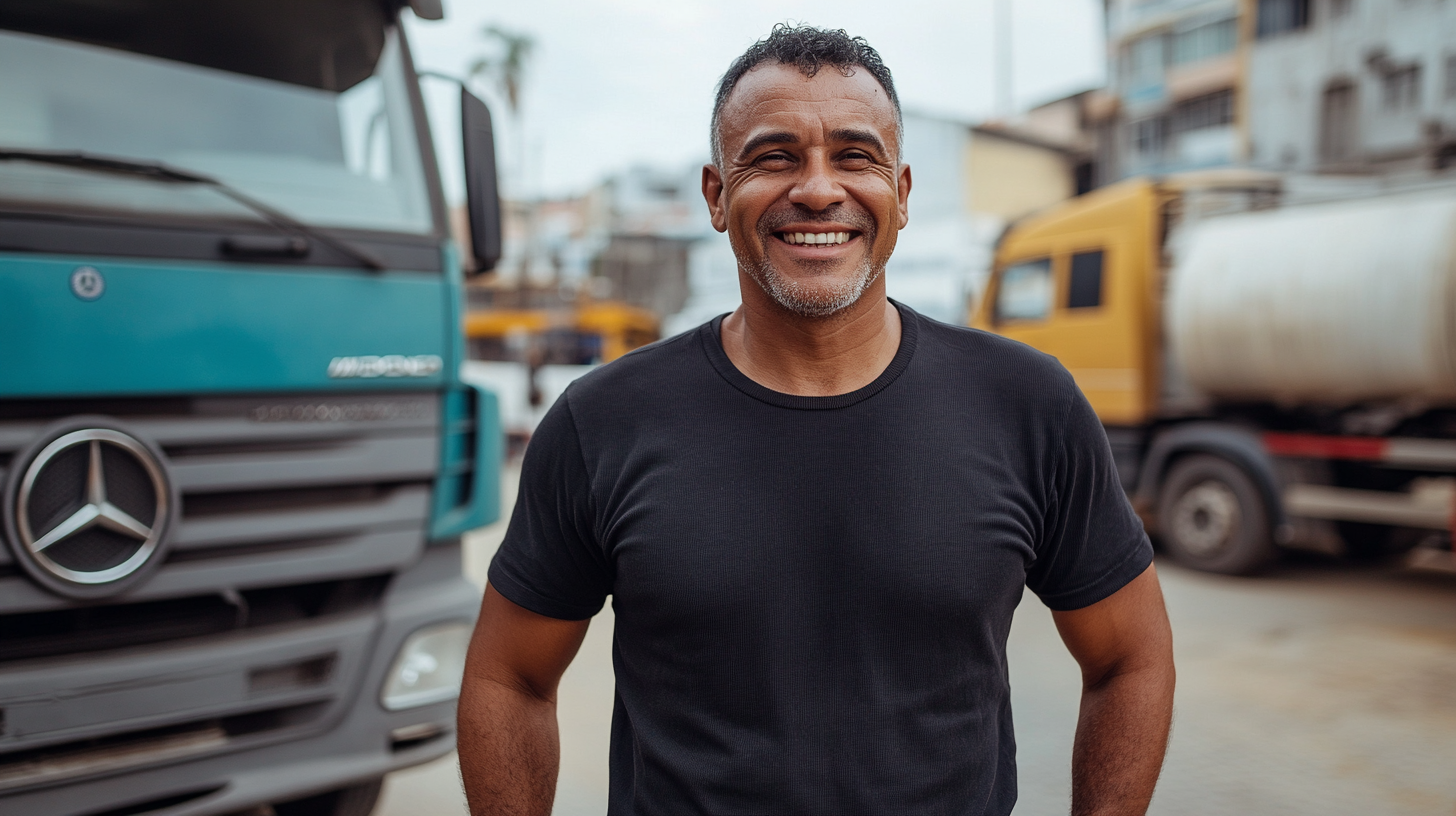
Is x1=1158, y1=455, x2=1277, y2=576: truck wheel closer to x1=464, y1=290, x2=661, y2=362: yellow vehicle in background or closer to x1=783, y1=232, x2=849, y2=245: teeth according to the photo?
x1=783, y1=232, x2=849, y2=245: teeth

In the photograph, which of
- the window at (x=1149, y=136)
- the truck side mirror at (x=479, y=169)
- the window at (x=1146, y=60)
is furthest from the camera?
the window at (x=1149, y=136)

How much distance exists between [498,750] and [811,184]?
1005mm

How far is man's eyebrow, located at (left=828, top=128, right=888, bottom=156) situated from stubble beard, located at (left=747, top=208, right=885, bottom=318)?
111mm

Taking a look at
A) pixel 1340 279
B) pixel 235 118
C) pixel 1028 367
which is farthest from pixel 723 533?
pixel 1340 279

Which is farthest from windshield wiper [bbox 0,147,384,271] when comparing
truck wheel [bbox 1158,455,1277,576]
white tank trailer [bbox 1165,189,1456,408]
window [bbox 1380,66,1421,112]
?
window [bbox 1380,66,1421,112]

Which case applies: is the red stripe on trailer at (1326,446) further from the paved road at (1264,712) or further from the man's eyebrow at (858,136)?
the man's eyebrow at (858,136)

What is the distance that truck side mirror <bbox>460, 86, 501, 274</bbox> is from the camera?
11.0 ft

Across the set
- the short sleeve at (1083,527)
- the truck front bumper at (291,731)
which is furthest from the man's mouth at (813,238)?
the truck front bumper at (291,731)

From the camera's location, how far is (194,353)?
269 centimetres

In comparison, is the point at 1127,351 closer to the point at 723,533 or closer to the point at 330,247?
the point at 330,247

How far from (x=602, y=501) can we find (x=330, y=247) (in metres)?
1.76

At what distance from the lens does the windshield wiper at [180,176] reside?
103 inches

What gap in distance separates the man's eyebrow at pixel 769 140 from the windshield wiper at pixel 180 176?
1732 mm

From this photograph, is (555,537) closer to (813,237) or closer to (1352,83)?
(813,237)
